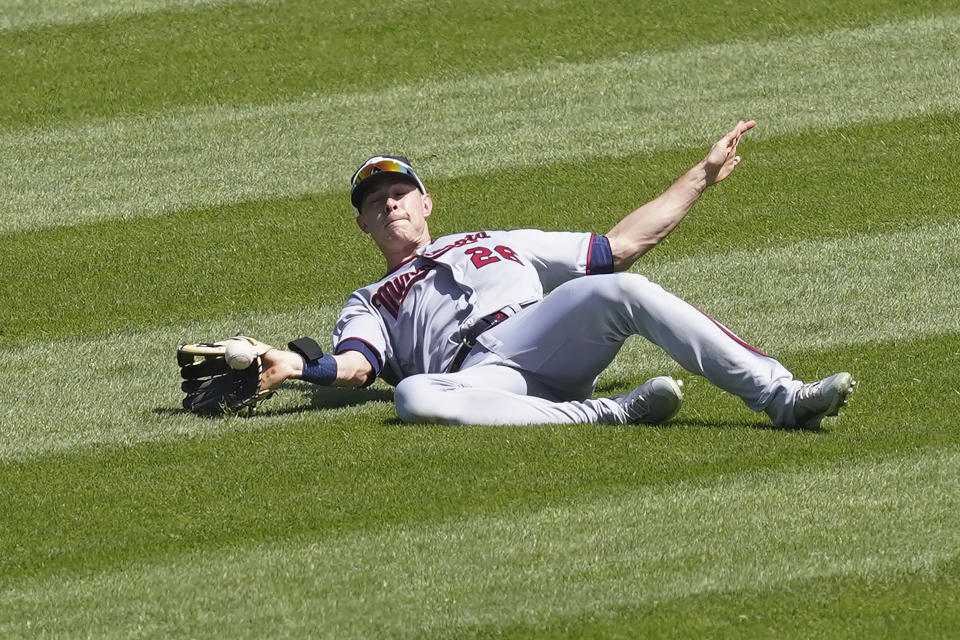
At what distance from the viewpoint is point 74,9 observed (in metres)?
13.6

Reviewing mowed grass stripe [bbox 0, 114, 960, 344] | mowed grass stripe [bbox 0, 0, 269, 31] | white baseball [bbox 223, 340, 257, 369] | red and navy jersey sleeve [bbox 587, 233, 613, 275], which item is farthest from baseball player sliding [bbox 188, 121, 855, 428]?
mowed grass stripe [bbox 0, 0, 269, 31]

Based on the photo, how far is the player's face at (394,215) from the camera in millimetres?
7379

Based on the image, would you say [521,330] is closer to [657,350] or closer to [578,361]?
[578,361]

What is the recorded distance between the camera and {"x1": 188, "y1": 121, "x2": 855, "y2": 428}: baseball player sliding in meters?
6.11

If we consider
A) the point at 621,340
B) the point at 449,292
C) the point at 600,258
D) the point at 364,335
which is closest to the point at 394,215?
the point at 449,292

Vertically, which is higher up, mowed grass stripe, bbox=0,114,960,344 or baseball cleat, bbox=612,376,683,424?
mowed grass stripe, bbox=0,114,960,344

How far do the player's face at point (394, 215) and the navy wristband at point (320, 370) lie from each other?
3.00ft

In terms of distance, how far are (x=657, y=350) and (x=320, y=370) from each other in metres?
2.05

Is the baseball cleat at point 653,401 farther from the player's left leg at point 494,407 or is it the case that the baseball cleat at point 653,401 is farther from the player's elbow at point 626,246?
the player's elbow at point 626,246

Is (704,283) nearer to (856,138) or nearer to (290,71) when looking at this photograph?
(856,138)

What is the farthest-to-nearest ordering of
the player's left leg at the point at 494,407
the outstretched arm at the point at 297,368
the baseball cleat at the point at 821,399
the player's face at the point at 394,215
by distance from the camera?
1. the player's face at the point at 394,215
2. the outstretched arm at the point at 297,368
3. the player's left leg at the point at 494,407
4. the baseball cleat at the point at 821,399

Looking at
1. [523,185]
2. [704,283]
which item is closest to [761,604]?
[704,283]

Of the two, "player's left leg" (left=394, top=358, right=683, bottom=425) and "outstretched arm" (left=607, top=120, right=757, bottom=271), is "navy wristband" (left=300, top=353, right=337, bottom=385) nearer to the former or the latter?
"player's left leg" (left=394, top=358, right=683, bottom=425)

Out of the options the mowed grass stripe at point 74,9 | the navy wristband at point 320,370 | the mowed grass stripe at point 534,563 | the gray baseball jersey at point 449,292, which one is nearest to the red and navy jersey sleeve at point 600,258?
the gray baseball jersey at point 449,292
